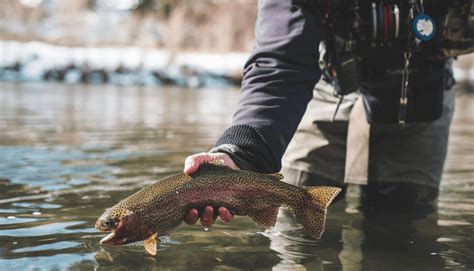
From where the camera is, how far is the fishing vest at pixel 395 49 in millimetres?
3293

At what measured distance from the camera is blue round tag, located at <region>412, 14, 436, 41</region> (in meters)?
3.23

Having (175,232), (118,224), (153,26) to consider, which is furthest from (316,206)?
(153,26)

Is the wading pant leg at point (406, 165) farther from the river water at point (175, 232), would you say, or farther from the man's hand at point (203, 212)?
the man's hand at point (203, 212)

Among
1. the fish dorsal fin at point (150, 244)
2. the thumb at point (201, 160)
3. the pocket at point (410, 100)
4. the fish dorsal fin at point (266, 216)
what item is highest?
the pocket at point (410, 100)

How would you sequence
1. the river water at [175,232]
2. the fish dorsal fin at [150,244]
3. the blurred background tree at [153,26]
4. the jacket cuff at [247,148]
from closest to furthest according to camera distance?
the fish dorsal fin at [150,244], the jacket cuff at [247,148], the river water at [175,232], the blurred background tree at [153,26]

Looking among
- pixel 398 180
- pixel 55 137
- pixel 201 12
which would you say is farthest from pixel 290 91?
pixel 201 12

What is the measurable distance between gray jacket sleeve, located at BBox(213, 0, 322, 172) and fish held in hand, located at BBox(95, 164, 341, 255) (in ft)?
0.59

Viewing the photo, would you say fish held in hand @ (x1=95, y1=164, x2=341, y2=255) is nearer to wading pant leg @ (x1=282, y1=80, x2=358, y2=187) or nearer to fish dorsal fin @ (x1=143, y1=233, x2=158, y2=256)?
fish dorsal fin @ (x1=143, y1=233, x2=158, y2=256)

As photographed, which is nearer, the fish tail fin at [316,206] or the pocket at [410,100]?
the fish tail fin at [316,206]

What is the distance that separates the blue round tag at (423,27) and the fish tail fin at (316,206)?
112 cm

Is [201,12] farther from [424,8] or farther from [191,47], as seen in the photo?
[424,8]

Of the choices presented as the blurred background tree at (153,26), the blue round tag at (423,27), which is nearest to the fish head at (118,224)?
the blue round tag at (423,27)

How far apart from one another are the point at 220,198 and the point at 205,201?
6 centimetres

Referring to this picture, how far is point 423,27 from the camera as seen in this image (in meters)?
3.23
